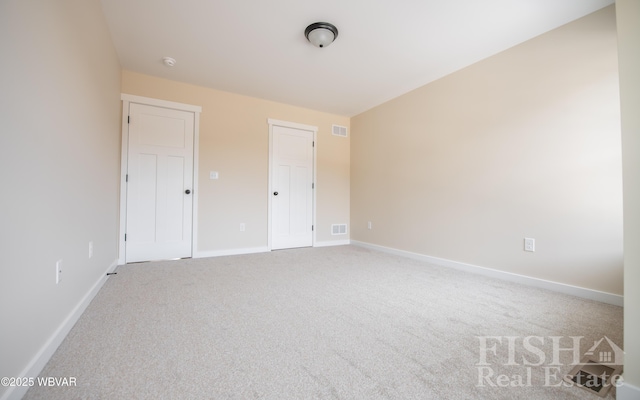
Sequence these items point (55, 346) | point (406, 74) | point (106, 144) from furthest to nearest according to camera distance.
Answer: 1. point (406, 74)
2. point (106, 144)
3. point (55, 346)

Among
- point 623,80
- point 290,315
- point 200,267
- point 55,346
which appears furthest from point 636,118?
point 200,267

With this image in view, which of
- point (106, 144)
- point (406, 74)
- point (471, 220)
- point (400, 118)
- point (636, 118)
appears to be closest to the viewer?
point (636, 118)

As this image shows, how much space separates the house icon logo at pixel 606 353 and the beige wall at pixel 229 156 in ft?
12.0

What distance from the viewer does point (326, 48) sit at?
8.97 ft

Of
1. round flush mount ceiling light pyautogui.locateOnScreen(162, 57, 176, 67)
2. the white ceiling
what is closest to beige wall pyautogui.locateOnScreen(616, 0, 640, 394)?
the white ceiling

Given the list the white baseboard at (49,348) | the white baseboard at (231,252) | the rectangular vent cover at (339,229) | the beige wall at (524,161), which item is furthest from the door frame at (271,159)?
the white baseboard at (49,348)

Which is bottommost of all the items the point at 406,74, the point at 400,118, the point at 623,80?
the point at 623,80

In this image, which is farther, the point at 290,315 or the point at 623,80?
the point at 290,315

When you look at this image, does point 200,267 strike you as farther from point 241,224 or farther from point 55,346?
point 55,346

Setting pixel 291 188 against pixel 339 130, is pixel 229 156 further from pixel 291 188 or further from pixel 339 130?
pixel 339 130

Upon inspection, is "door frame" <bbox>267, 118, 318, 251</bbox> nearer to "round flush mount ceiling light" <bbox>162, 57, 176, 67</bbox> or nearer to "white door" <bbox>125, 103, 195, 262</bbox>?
"white door" <bbox>125, 103, 195, 262</bbox>

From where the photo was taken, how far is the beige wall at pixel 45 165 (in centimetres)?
98

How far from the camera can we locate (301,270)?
3.00m

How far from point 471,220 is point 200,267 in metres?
3.36
